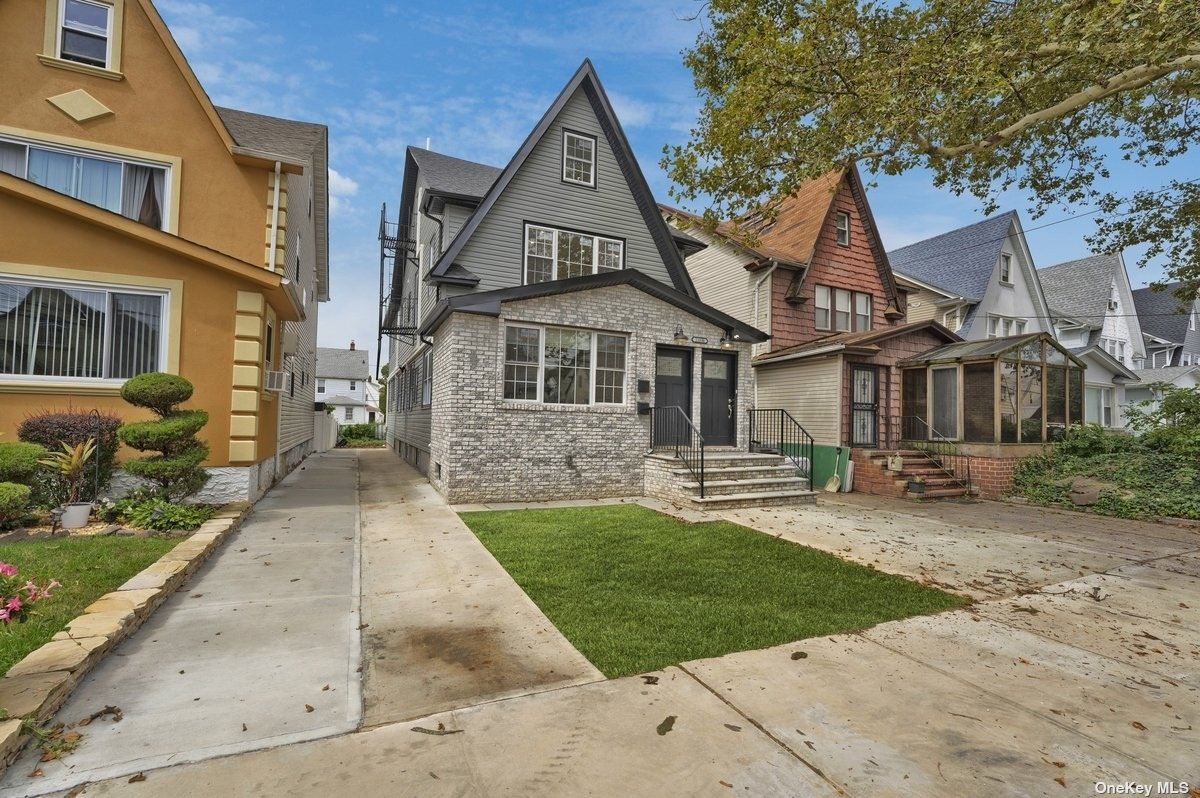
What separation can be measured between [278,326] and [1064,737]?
41.2 feet

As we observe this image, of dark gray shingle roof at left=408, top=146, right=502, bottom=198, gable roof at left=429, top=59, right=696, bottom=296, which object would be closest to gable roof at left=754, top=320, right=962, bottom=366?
gable roof at left=429, top=59, right=696, bottom=296

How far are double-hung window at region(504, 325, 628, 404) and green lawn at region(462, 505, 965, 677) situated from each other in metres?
3.23

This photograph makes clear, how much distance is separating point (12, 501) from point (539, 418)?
22.7ft

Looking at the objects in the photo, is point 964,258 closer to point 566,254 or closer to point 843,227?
point 843,227

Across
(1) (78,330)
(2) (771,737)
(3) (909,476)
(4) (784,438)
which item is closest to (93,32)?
(1) (78,330)

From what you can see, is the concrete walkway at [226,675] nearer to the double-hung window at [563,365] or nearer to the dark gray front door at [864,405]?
the double-hung window at [563,365]

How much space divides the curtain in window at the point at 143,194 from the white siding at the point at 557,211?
4.97 meters

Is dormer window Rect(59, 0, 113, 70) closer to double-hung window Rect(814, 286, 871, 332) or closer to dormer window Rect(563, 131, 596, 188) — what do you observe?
dormer window Rect(563, 131, 596, 188)

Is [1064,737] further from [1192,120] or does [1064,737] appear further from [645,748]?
[1192,120]

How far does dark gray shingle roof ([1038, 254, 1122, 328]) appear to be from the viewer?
2680 centimetres

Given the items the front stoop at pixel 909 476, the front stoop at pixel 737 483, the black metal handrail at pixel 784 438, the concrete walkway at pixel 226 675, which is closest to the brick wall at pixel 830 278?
the black metal handrail at pixel 784 438

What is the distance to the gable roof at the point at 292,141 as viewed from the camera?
9.34 m

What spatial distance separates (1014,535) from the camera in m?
8.43

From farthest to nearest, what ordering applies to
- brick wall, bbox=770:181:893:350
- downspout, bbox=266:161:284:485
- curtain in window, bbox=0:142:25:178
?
brick wall, bbox=770:181:893:350 → downspout, bbox=266:161:284:485 → curtain in window, bbox=0:142:25:178
